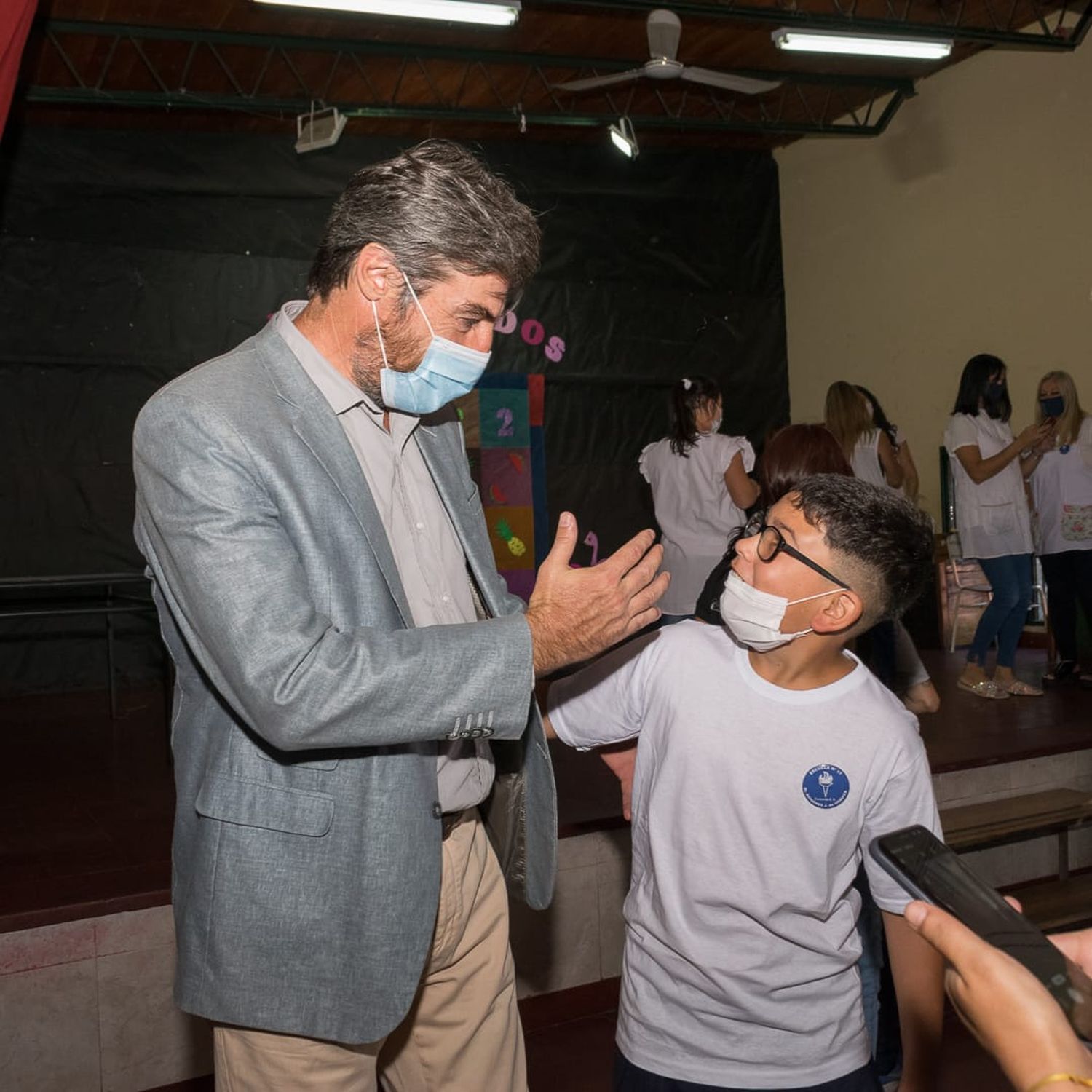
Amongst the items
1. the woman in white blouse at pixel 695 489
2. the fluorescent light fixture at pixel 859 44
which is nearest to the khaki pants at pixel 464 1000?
the woman in white blouse at pixel 695 489

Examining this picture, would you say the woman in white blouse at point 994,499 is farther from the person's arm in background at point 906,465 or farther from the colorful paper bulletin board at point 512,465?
the colorful paper bulletin board at point 512,465

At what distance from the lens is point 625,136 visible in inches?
271

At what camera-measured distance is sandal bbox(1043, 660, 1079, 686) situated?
573 cm

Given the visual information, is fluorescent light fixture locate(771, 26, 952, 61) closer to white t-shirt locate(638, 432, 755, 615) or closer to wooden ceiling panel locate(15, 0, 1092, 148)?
wooden ceiling panel locate(15, 0, 1092, 148)

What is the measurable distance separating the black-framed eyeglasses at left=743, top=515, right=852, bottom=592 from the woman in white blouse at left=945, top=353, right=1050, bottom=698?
12.3 feet

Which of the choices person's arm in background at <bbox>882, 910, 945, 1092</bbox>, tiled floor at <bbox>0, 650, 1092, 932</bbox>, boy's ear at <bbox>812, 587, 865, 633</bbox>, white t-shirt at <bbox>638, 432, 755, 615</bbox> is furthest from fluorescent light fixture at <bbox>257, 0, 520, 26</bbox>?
person's arm in background at <bbox>882, 910, 945, 1092</bbox>

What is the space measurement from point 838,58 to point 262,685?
7182mm

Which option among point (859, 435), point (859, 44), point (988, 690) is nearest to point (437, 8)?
point (859, 44)

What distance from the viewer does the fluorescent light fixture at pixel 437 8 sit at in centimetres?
495

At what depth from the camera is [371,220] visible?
4.76ft

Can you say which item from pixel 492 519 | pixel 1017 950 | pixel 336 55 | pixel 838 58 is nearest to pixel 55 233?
pixel 336 55

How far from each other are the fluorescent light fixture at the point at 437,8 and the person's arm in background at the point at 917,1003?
4.58 m

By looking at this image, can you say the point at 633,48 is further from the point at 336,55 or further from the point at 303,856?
the point at 303,856

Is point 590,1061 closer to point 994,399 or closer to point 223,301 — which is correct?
point 994,399
